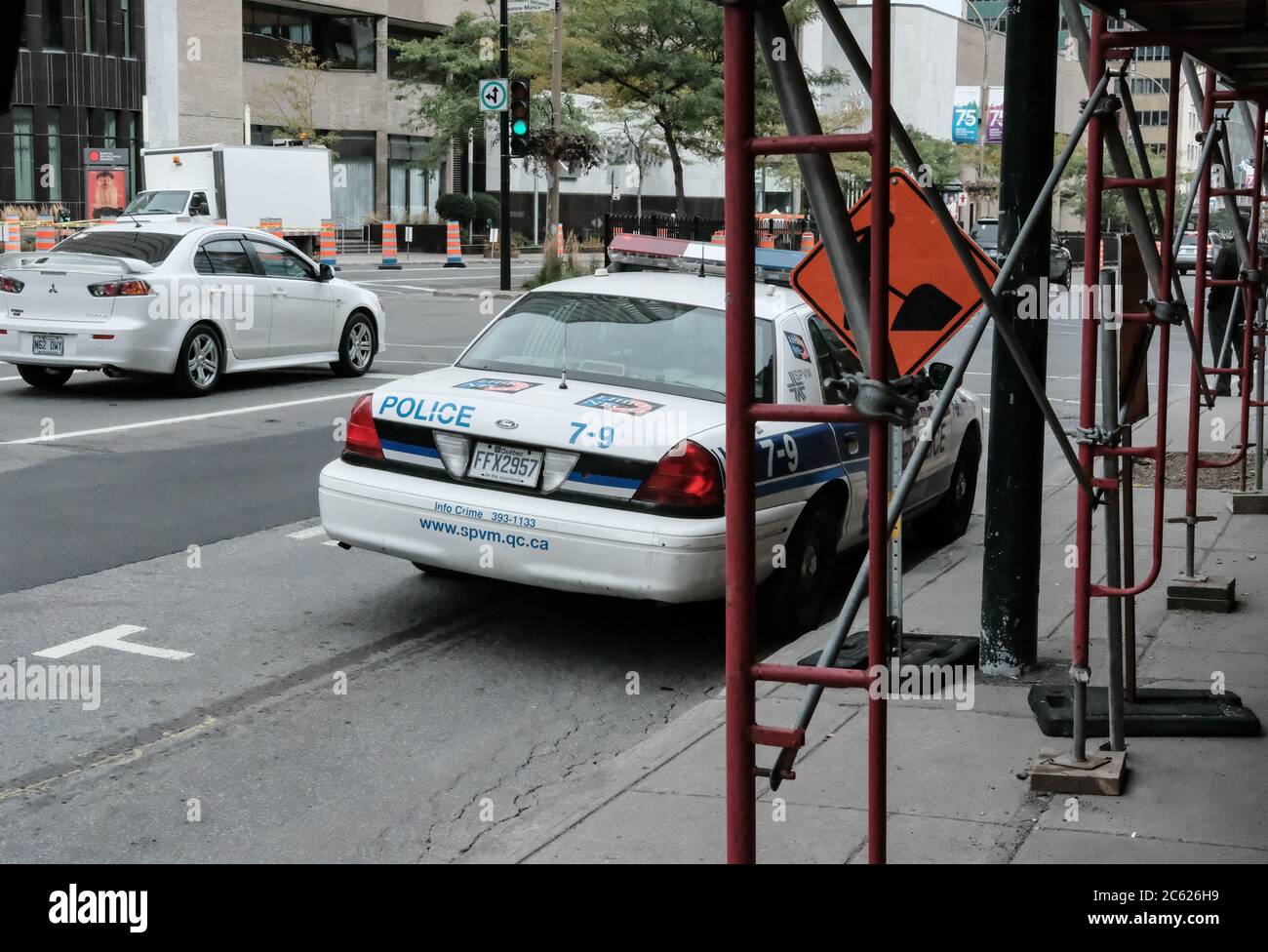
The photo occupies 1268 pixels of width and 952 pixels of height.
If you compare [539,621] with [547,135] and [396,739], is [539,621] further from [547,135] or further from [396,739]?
[547,135]

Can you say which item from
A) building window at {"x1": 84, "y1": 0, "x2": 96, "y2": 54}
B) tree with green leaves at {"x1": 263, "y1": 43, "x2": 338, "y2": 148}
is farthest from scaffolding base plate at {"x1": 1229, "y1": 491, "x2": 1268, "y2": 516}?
tree with green leaves at {"x1": 263, "y1": 43, "x2": 338, "y2": 148}

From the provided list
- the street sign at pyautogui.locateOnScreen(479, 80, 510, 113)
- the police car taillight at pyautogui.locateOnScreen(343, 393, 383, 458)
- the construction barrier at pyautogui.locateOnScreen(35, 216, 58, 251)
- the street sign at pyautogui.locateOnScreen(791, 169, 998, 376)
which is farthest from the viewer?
the construction barrier at pyautogui.locateOnScreen(35, 216, 58, 251)

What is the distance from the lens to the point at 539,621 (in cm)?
769

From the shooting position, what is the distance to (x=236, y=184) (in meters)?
39.3

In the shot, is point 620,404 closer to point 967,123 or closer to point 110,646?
point 110,646

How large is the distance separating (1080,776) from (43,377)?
12.4 meters

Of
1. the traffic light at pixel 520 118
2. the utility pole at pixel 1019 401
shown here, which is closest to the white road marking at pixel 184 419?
the utility pole at pixel 1019 401

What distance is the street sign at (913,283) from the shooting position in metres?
5.22

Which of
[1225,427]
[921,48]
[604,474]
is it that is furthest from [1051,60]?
[921,48]

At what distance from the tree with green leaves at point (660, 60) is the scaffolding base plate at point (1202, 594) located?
31024mm

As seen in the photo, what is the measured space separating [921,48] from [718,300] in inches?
3904

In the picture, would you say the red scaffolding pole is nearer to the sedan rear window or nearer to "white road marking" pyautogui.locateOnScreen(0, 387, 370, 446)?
"white road marking" pyautogui.locateOnScreen(0, 387, 370, 446)

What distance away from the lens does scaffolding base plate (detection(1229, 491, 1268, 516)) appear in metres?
10.3

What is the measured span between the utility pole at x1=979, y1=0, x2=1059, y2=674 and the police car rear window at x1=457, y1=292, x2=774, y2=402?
1240 mm
